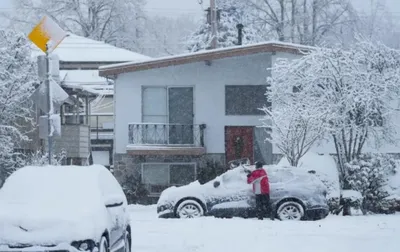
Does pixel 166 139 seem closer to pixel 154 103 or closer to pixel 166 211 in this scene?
pixel 154 103

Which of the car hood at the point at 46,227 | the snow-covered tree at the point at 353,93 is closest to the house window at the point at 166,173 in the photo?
A: the snow-covered tree at the point at 353,93

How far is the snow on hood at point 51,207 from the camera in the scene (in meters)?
10.1

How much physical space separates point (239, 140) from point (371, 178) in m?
7.56

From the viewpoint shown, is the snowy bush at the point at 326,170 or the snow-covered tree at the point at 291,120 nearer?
the snowy bush at the point at 326,170

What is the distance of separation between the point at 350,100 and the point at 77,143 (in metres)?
12.7

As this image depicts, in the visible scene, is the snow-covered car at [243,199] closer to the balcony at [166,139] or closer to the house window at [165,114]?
the balcony at [166,139]

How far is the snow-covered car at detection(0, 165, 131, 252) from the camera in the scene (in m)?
10.0

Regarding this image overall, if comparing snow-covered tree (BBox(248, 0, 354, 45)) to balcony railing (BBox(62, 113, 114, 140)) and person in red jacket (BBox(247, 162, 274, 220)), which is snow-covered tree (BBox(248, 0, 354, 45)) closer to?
balcony railing (BBox(62, 113, 114, 140))

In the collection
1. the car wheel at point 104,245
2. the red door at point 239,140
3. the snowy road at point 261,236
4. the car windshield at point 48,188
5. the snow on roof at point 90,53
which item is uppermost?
the snow on roof at point 90,53

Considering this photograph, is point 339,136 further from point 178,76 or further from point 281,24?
point 281,24

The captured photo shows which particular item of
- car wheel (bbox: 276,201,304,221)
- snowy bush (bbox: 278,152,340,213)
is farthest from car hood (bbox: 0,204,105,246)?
snowy bush (bbox: 278,152,340,213)

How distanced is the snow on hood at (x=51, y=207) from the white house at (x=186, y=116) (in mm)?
18012

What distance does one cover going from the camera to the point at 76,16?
55.1 m

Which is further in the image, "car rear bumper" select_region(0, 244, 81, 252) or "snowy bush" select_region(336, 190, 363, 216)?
"snowy bush" select_region(336, 190, 363, 216)
